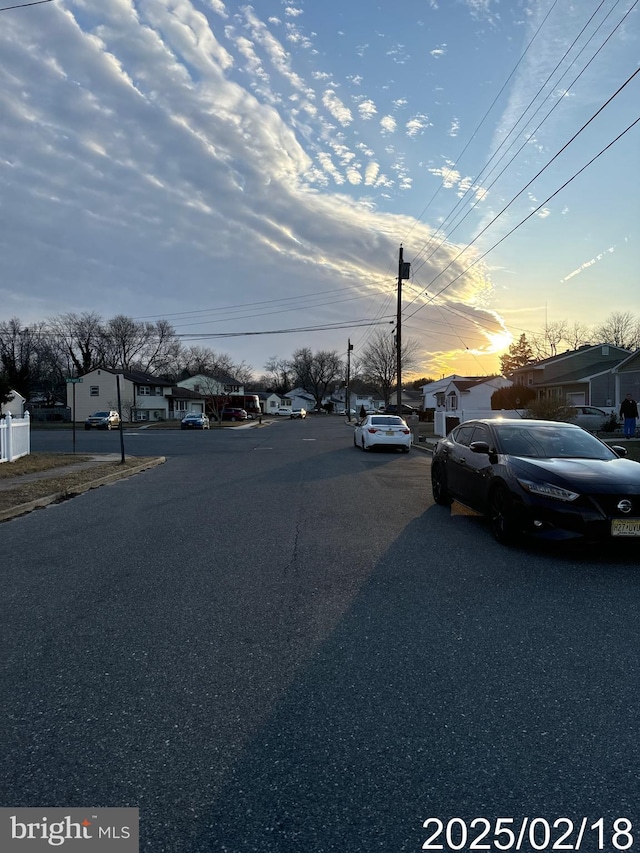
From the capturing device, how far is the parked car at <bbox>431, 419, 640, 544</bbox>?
638 cm

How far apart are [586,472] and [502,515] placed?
1082mm

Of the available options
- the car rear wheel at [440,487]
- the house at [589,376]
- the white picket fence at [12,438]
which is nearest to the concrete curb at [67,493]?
the white picket fence at [12,438]

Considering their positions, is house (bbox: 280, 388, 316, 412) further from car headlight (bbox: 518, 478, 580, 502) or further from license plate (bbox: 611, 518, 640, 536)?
license plate (bbox: 611, 518, 640, 536)

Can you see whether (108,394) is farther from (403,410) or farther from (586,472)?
(586,472)

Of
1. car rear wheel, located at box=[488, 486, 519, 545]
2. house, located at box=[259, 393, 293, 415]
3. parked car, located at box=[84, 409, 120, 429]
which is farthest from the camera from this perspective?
house, located at box=[259, 393, 293, 415]

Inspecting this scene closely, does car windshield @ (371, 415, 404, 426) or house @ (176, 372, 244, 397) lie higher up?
house @ (176, 372, 244, 397)

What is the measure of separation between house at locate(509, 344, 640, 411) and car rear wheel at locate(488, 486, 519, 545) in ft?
83.1

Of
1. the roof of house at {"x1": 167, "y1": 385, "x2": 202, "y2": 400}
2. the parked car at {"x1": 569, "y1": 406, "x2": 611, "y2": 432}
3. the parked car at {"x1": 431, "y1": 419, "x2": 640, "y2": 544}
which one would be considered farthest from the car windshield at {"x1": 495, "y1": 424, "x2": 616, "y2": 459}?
the roof of house at {"x1": 167, "y1": 385, "x2": 202, "y2": 400}

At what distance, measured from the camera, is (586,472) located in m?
6.87

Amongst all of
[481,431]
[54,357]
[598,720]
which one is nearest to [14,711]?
[598,720]

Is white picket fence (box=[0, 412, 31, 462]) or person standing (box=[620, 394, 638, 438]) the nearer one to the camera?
white picket fence (box=[0, 412, 31, 462])

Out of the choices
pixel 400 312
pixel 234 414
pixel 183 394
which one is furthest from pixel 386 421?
pixel 183 394

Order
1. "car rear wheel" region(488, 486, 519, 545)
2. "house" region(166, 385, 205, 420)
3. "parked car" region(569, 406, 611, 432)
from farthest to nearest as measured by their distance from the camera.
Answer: "house" region(166, 385, 205, 420) < "parked car" region(569, 406, 611, 432) < "car rear wheel" region(488, 486, 519, 545)

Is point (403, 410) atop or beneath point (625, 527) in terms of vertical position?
atop
